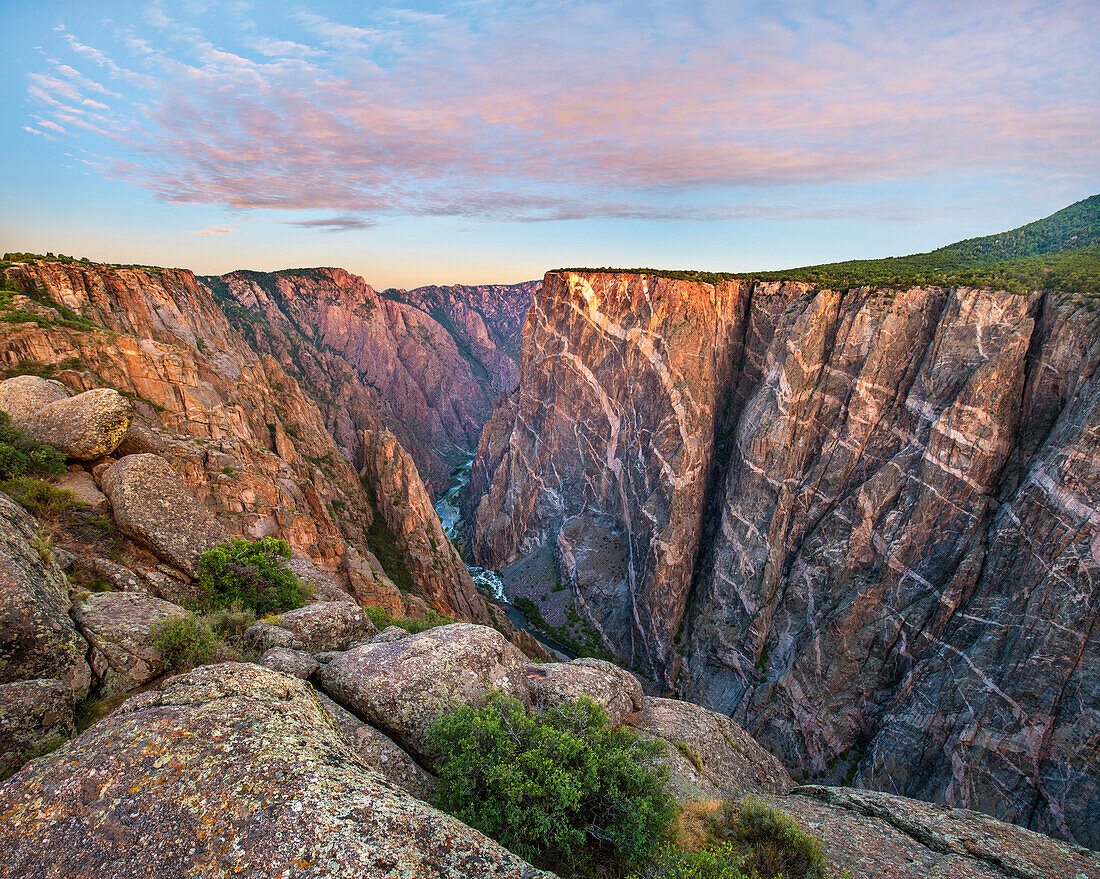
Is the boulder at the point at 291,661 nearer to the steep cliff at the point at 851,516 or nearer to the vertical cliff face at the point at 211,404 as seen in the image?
the vertical cliff face at the point at 211,404

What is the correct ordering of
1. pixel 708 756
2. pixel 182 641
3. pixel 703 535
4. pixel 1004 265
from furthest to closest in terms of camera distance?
pixel 703 535 → pixel 1004 265 → pixel 708 756 → pixel 182 641

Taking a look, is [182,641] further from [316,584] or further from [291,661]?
[316,584]

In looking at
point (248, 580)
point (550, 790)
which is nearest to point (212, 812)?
point (550, 790)

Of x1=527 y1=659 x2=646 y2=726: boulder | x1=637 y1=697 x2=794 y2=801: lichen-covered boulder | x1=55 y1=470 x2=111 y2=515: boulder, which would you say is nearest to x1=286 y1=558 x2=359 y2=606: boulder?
x1=55 y1=470 x2=111 y2=515: boulder

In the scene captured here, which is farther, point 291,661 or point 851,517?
point 851,517

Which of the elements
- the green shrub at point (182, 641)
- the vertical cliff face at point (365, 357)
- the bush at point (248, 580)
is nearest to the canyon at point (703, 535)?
the green shrub at point (182, 641)

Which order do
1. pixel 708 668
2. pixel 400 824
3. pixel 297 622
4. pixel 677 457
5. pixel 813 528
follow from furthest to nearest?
pixel 677 457
pixel 708 668
pixel 813 528
pixel 297 622
pixel 400 824

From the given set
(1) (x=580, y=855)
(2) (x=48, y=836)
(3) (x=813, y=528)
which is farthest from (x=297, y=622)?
(3) (x=813, y=528)

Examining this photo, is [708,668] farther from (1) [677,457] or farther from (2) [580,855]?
(2) [580,855]
